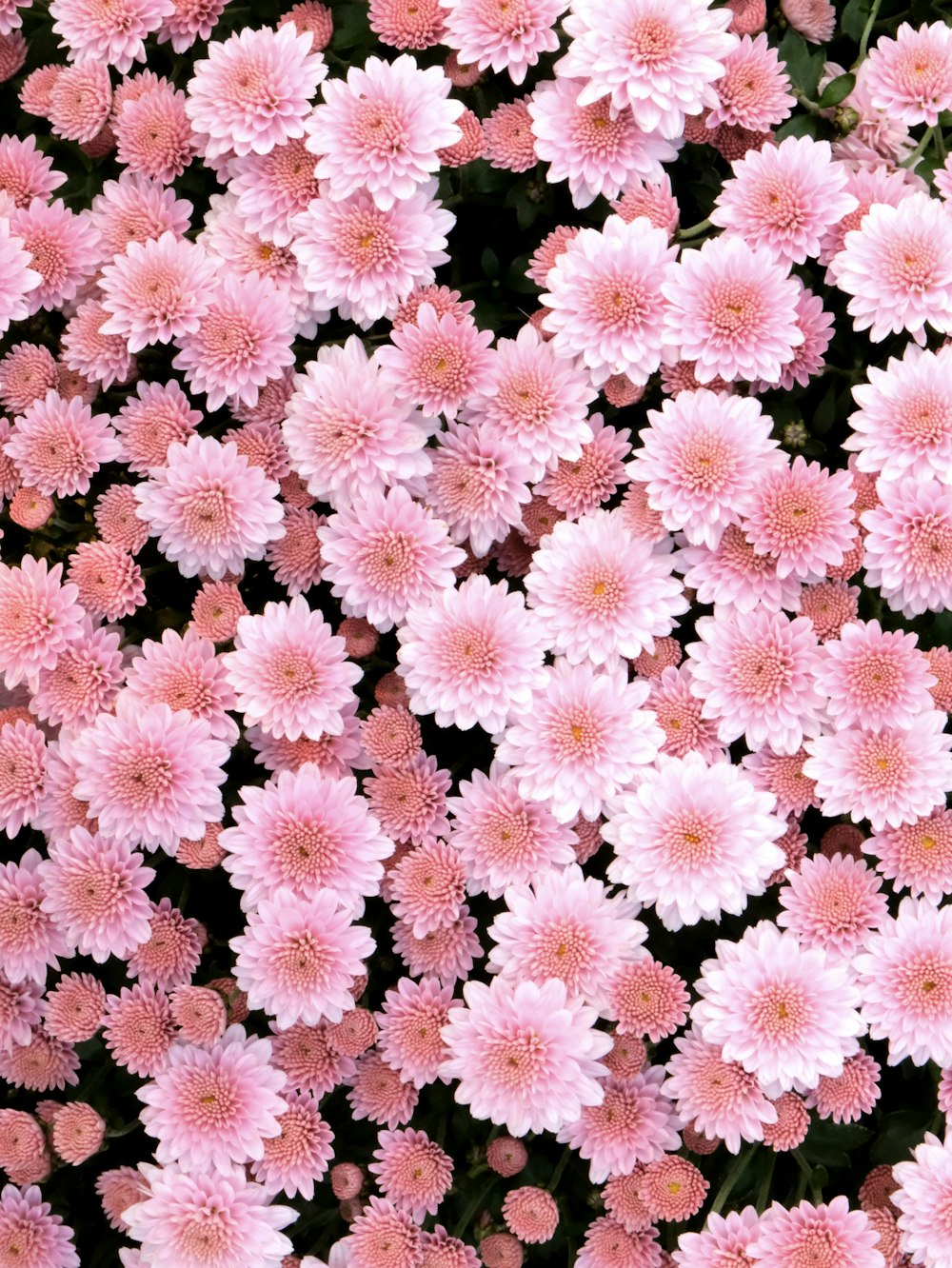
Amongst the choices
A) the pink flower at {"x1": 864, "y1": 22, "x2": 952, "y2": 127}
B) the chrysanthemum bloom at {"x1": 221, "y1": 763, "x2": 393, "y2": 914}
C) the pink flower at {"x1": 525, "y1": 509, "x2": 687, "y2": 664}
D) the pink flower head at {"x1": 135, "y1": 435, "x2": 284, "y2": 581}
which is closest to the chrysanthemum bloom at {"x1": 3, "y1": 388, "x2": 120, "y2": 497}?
the pink flower head at {"x1": 135, "y1": 435, "x2": 284, "y2": 581}

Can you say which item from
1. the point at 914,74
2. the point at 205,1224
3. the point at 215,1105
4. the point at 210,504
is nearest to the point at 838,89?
the point at 914,74

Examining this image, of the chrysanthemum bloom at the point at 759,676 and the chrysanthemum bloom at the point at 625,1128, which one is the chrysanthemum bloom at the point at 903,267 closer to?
the chrysanthemum bloom at the point at 759,676

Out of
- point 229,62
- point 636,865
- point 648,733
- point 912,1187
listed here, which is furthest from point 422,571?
point 912,1187

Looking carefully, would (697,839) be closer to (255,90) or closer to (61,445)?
(61,445)

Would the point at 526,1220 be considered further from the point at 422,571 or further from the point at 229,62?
the point at 229,62

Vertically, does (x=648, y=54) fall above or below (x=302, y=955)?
above

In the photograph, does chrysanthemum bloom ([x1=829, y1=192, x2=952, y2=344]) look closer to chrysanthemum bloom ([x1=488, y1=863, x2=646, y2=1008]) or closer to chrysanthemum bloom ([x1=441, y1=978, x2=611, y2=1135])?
chrysanthemum bloom ([x1=488, y1=863, x2=646, y2=1008])

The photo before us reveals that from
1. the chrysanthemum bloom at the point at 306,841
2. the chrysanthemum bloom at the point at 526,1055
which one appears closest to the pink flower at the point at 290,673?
the chrysanthemum bloom at the point at 306,841

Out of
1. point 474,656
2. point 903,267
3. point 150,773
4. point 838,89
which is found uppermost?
point 838,89
